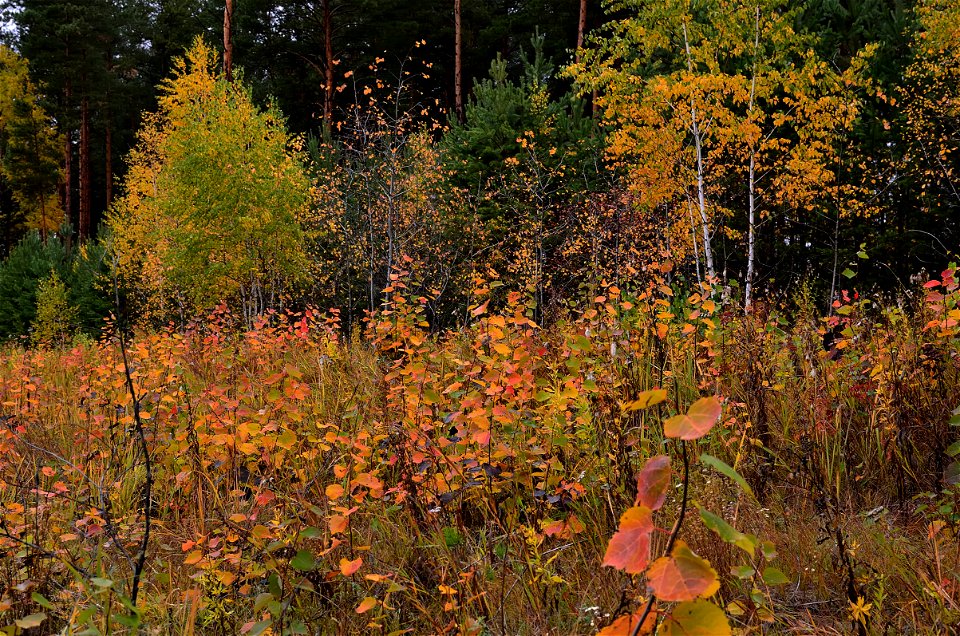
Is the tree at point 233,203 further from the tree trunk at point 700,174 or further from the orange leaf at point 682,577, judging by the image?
the orange leaf at point 682,577

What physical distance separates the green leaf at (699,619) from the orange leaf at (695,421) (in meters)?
0.23

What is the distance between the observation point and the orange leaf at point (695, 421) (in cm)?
78

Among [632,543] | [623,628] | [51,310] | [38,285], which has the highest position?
[632,543]

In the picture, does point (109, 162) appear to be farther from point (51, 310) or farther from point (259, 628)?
point (259, 628)

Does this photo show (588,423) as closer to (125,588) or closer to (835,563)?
(835,563)

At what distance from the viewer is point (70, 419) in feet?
15.3

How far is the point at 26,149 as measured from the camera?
2395cm

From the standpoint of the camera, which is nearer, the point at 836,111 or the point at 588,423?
the point at 588,423

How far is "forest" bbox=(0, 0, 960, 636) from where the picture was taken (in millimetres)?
1964

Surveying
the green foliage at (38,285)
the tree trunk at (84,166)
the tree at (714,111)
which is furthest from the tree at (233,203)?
the tree trunk at (84,166)

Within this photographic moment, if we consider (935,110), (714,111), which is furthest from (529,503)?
(935,110)

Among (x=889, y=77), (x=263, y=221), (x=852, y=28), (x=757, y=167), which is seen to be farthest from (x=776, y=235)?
(x=263, y=221)

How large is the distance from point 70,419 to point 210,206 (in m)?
7.20

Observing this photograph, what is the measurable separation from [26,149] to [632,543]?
29.8m
